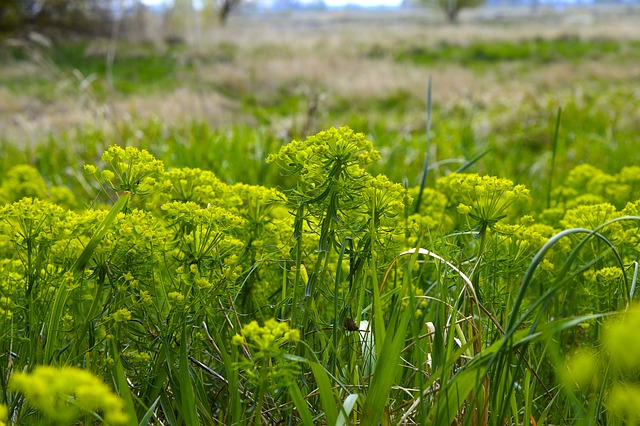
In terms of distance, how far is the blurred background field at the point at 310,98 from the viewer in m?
4.89

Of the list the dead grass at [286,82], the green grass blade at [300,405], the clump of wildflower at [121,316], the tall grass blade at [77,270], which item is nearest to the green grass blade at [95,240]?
the tall grass blade at [77,270]

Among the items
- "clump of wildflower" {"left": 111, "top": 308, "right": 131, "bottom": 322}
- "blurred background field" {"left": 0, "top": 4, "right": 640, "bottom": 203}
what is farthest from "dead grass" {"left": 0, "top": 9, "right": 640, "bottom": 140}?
"clump of wildflower" {"left": 111, "top": 308, "right": 131, "bottom": 322}

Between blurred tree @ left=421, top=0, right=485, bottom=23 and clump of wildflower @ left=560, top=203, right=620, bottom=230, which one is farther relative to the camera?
blurred tree @ left=421, top=0, right=485, bottom=23

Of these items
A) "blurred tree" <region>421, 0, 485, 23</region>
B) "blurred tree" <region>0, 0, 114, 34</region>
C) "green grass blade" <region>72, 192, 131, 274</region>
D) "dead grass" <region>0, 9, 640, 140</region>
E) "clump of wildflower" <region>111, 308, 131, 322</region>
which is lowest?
"dead grass" <region>0, 9, 640, 140</region>

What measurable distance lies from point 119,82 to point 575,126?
380 inches

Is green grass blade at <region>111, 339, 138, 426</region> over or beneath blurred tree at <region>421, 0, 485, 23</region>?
beneath

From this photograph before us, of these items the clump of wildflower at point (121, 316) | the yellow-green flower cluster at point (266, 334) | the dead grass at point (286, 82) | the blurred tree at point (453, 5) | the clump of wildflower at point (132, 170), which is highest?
the blurred tree at point (453, 5)

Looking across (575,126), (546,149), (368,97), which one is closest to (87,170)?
(546,149)

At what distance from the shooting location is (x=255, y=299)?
1.90 meters

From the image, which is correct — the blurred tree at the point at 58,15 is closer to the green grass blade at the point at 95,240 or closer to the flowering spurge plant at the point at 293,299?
the flowering spurge plant at the point at 293,299

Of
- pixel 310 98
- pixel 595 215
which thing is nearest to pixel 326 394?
pixel 595 215

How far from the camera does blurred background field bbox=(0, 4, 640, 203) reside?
4891mm

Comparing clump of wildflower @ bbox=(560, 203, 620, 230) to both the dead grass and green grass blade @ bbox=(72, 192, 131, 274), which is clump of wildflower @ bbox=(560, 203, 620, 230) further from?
the dead grass

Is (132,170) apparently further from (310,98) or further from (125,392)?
(310,98)
